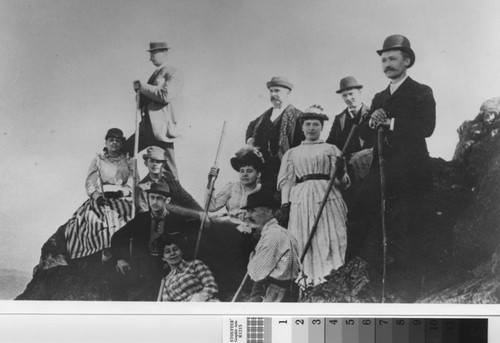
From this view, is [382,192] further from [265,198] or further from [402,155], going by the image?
[265,198]

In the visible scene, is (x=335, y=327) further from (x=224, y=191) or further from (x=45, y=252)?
(x=45, y=252)

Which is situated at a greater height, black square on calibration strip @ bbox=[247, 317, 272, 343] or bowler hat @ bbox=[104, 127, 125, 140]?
bowler hat @ bbox=[104, 127, 125, 140]

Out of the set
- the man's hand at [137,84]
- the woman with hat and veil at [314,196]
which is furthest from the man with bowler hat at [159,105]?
the woman with hat and veil at [314,196]

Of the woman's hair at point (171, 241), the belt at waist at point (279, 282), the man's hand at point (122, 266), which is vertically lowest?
the belt at waist at point (279, 282)

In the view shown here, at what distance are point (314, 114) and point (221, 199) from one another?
1.68ft

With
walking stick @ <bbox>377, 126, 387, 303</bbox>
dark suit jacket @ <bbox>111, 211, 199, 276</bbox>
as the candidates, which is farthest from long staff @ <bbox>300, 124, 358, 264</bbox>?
dark suit jacket @ <bbox>111, 211, 199, 276</bbox>

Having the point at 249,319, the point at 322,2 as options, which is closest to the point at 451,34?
the point at 322,2

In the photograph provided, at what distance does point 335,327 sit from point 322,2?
1305 millimetres

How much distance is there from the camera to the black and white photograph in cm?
232

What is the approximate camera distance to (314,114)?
2395 mm

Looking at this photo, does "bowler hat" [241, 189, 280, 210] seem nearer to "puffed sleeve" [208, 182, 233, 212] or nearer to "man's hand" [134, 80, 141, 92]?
"puffed sleeve" [208, 182, 233, 212]

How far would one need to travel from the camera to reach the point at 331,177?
2.39 m

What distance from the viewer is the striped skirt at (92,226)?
2.33 metres

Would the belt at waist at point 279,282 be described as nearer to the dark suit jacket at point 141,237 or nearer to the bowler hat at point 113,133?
the dark suit jacket at point 141,237
